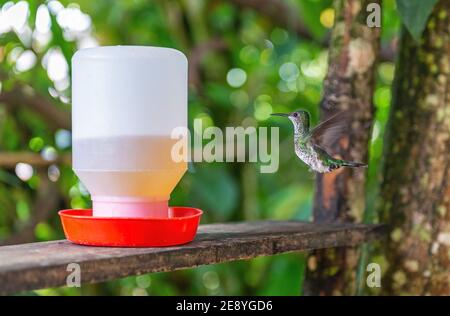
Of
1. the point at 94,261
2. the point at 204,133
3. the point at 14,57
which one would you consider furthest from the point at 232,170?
the point at 94,261

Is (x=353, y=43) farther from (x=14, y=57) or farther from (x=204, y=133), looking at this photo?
(x=14, y=57)

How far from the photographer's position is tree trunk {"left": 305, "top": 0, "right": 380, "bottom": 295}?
111 cm

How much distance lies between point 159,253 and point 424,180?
536mm

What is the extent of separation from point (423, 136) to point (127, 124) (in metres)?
0.52

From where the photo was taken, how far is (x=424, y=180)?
3.73ft

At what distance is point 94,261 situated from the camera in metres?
0.69

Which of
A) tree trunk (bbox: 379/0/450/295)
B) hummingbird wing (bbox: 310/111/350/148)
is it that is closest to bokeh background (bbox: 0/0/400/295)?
tree trunk (bbox: 379/0/450/295)

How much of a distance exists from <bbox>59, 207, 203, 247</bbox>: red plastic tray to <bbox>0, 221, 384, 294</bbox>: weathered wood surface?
14mm

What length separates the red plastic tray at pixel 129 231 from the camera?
786 millimetres

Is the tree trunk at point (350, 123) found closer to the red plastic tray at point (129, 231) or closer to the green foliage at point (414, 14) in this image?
the green foliage at point (414, 14)

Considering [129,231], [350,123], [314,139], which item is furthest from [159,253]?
[350,123]

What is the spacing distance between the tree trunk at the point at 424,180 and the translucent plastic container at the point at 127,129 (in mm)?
440

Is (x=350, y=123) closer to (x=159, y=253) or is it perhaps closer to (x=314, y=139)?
(x=314, y=139)

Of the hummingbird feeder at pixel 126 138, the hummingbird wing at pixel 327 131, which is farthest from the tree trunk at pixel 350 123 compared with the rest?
the hummingbird feeder at pixel 126 138
